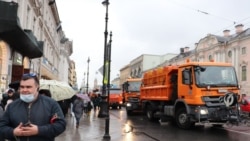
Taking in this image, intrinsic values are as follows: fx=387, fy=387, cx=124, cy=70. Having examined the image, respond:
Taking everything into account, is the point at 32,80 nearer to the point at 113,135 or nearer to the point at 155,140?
the point at 155,140

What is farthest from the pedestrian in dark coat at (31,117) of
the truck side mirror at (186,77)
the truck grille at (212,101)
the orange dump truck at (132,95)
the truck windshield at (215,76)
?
the orange dump truck at (132,95)

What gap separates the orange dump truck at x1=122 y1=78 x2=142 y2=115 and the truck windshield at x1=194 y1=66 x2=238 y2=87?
41.9 ft

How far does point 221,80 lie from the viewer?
16.7m

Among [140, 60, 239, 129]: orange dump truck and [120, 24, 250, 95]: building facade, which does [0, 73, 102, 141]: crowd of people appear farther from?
[120, 24, 250, 95]: building facade

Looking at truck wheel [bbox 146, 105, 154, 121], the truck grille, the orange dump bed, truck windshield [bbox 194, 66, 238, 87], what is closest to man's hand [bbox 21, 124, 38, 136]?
the truck grille

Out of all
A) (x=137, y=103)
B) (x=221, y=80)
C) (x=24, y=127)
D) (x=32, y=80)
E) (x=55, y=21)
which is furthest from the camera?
(x=55, y=21)

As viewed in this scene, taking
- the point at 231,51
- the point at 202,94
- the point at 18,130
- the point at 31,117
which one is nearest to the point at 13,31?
the point at 202,94

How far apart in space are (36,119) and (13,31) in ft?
46.9

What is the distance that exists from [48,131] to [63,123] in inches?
9.0

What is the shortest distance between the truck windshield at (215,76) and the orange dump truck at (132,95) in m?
12.8

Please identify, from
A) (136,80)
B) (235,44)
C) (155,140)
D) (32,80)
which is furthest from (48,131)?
(235,44)

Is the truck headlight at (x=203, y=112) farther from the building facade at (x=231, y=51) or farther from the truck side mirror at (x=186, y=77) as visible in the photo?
the building facade at (x=231, y=51)

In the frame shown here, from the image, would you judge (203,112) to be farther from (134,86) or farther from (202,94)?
(134,86)

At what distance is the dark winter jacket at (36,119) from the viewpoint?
13.3 feet
